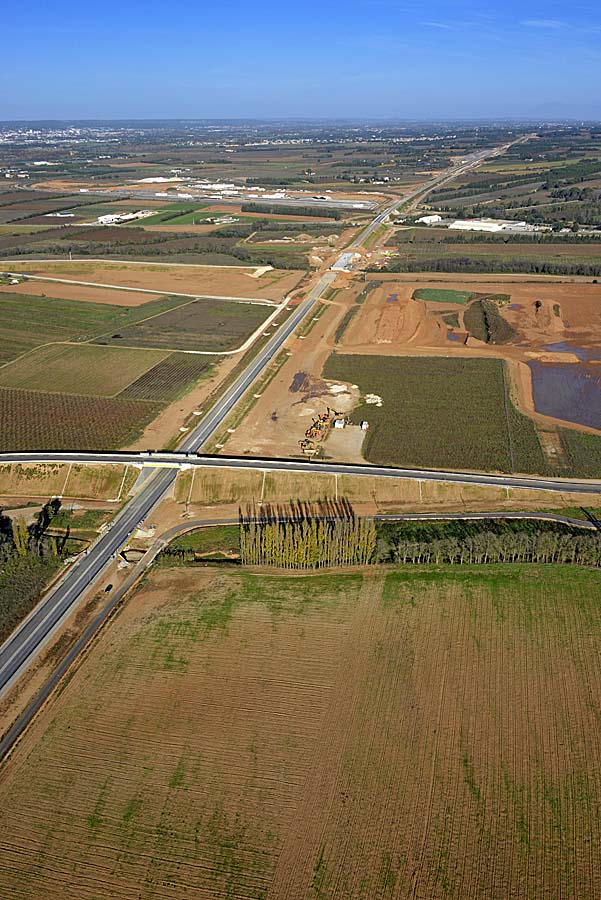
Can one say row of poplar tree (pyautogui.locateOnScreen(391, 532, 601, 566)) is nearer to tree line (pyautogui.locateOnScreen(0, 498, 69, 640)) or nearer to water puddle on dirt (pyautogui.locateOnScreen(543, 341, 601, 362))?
tree line (pyautogui.locateOnScreen(0, 498, 69, 640))

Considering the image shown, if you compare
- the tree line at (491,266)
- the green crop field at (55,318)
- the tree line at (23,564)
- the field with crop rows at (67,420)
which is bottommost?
the tree line at (23,564)

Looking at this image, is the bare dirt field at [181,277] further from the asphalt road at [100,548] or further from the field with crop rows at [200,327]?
the asphalt road at [100,548]

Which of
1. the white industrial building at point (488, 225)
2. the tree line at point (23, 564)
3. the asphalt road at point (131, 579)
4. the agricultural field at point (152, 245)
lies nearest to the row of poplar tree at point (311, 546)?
the asphalt road at point (131, 579)

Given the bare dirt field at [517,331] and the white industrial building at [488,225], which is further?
the white industrial building at [488,225]

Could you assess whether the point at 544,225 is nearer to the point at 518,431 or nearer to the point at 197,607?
the point at 518,431

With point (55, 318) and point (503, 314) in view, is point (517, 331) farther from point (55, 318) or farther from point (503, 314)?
point (55, 318)

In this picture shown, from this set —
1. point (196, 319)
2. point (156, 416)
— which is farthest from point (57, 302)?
point (156, 416)

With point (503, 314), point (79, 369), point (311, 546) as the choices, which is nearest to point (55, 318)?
point (79, 369)
